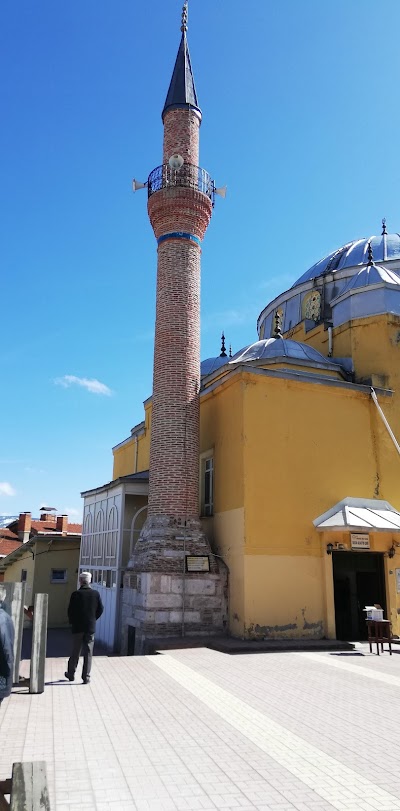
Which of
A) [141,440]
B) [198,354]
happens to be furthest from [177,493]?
[141,440]

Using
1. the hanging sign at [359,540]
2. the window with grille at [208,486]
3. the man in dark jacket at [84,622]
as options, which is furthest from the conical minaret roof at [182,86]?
the man in dark jacket at [84,622]

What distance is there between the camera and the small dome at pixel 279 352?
15172 mm

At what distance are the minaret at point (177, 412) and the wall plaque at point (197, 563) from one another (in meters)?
0.02

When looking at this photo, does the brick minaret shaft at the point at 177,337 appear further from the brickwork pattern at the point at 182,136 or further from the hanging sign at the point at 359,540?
the hanging sign at the point at 359,540

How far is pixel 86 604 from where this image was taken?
299 inches

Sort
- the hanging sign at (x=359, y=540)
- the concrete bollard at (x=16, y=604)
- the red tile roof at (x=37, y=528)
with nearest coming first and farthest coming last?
the concrete bollard at (x=16, y=604) < the hanging sign at (x=359, y=540) < the red tile roof at (x=37, y=528)

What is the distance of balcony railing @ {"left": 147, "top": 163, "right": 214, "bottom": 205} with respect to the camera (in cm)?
1412

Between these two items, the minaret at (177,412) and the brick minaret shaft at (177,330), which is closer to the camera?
the minaret at (177,412)

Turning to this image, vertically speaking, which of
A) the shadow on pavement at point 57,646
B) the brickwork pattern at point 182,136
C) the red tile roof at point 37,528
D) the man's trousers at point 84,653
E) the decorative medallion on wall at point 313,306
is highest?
the brickwork pattern at point 182,136

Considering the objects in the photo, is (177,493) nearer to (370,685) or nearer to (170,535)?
(170,535)

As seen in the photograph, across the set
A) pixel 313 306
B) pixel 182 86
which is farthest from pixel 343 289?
pixel 182 86

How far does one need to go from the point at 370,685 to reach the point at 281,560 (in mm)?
4261

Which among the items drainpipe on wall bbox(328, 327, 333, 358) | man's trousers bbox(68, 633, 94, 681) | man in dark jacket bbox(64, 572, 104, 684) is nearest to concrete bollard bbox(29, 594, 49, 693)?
man in dark jacket bbox(64, 572, 104, 684)

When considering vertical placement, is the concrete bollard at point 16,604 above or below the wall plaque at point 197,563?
below
